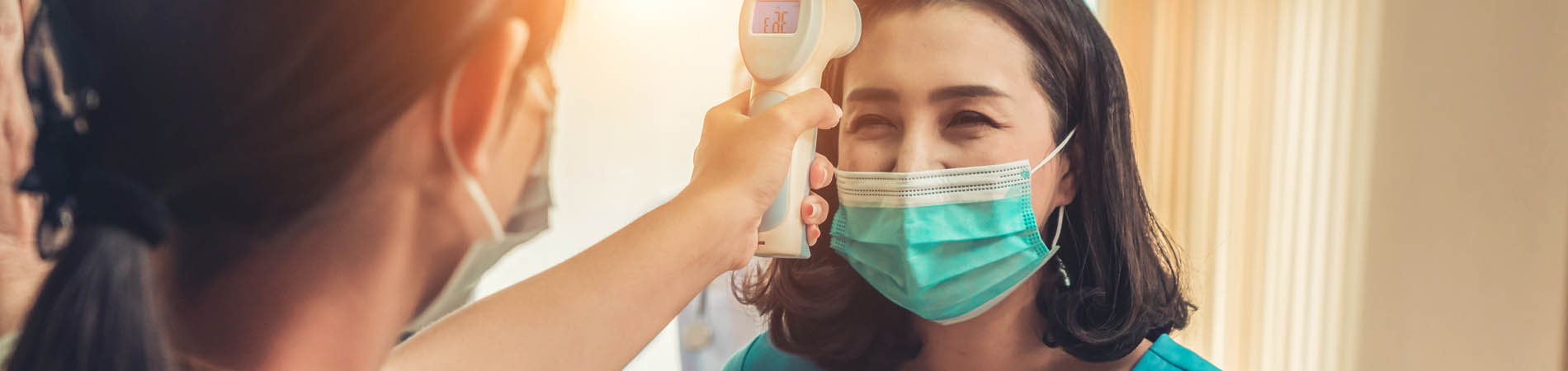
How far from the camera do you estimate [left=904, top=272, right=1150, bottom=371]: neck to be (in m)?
1.23

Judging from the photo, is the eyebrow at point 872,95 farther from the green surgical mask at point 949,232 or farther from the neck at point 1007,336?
the neck at point 1007,336

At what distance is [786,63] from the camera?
1009 millimetres

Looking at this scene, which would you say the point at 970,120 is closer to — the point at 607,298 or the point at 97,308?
the point at 607,298

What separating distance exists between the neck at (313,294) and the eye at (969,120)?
0.63 meters

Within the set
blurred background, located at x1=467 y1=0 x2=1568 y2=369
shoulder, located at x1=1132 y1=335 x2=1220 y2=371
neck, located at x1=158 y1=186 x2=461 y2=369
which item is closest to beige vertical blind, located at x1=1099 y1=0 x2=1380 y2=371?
blurred background, located at x1=467 y1=0 x2=1568 y2=369

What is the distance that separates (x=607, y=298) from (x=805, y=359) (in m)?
0.60

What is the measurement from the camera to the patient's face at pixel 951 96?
114cm

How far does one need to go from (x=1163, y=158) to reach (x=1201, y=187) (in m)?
0.07

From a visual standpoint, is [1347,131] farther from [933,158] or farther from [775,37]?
[775,37]

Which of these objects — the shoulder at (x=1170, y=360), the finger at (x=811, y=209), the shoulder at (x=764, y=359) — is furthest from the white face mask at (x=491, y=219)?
the shoulder at (x=1170, y=360)

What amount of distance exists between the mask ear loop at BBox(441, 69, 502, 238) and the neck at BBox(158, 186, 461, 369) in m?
0.03

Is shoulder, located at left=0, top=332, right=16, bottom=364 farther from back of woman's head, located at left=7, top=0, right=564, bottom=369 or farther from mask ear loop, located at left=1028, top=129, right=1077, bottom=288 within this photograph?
mask ear loop, located at left=1028, top=129, right=1077, bottom=288

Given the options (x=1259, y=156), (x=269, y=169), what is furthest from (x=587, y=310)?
(x=1259, y=156)

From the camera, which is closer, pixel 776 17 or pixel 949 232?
pixel 776 17
